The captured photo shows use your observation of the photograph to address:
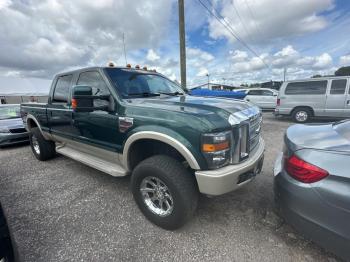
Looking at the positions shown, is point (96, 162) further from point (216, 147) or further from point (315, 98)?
point (315, 98)

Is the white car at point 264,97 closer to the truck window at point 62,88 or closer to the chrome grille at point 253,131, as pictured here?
the chrome grille at point 253,131

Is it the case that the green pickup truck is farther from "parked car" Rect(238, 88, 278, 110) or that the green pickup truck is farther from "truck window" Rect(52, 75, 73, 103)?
"parked car" Rect(238, 88, 278, 110)

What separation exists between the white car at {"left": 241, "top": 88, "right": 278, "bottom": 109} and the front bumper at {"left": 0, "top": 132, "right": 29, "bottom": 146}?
11133 millimetres

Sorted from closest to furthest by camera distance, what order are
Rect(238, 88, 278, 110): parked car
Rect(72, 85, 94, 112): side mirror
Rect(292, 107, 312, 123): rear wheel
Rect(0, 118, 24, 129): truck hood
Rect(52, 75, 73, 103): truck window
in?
Rect(72, 85, 94, 112): side mirror → Rect(52, 75, 73, 103): truck window → Rect(0, 118, 24, 129): truck hood → Rect(292, 107, 312, 123): rear wheel → Rect(238, 88, 278, 110): parked car

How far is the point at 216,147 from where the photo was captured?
1842 mm

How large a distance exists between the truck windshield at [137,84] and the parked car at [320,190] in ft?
6.89

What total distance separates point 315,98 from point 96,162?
932cm

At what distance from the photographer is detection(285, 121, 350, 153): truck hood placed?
1632mm

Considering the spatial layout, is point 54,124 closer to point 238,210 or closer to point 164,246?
point 164,246

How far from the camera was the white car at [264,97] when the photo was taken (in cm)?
1202

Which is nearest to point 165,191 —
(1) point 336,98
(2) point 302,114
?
(1) point 336,98

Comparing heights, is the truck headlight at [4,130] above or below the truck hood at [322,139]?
below

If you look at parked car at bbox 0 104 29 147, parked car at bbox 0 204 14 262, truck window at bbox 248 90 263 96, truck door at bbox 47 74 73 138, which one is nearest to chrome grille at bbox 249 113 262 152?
parked car at bbox 0 204 14 262

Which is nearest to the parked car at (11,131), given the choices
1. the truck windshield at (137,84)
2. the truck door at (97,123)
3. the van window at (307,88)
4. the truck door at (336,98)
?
the truck door at (97,123)
